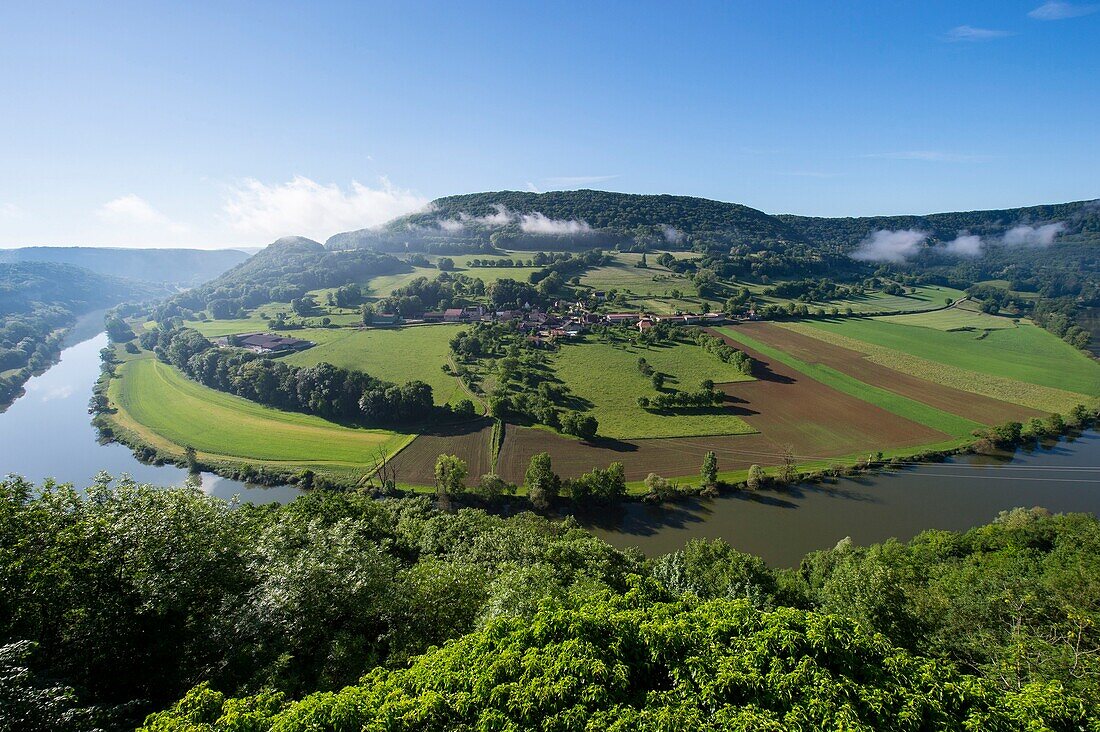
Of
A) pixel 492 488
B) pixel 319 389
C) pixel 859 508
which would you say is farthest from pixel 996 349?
pixel 319 389

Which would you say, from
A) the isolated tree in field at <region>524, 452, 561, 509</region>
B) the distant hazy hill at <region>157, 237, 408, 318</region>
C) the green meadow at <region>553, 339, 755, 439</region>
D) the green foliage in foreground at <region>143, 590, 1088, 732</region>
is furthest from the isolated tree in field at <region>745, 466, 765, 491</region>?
the distant hazy hill at <region>157, 237, 408, 318</region>

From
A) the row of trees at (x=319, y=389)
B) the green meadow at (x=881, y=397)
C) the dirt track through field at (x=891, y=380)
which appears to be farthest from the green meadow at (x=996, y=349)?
the row of trees at (x=319, y=389)

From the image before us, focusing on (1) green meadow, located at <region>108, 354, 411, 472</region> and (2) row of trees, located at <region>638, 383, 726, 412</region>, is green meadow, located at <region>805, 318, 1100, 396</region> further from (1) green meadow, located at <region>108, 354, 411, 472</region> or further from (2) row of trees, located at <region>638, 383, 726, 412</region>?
(1) green meadow, located at <region>108, 354, 411, 472</region>

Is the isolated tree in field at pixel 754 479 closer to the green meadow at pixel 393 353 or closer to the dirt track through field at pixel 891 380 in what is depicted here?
the dirt track through field at pixel 891 380

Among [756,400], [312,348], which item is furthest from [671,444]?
[312,348]

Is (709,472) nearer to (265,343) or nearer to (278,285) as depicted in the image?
(265,343)
